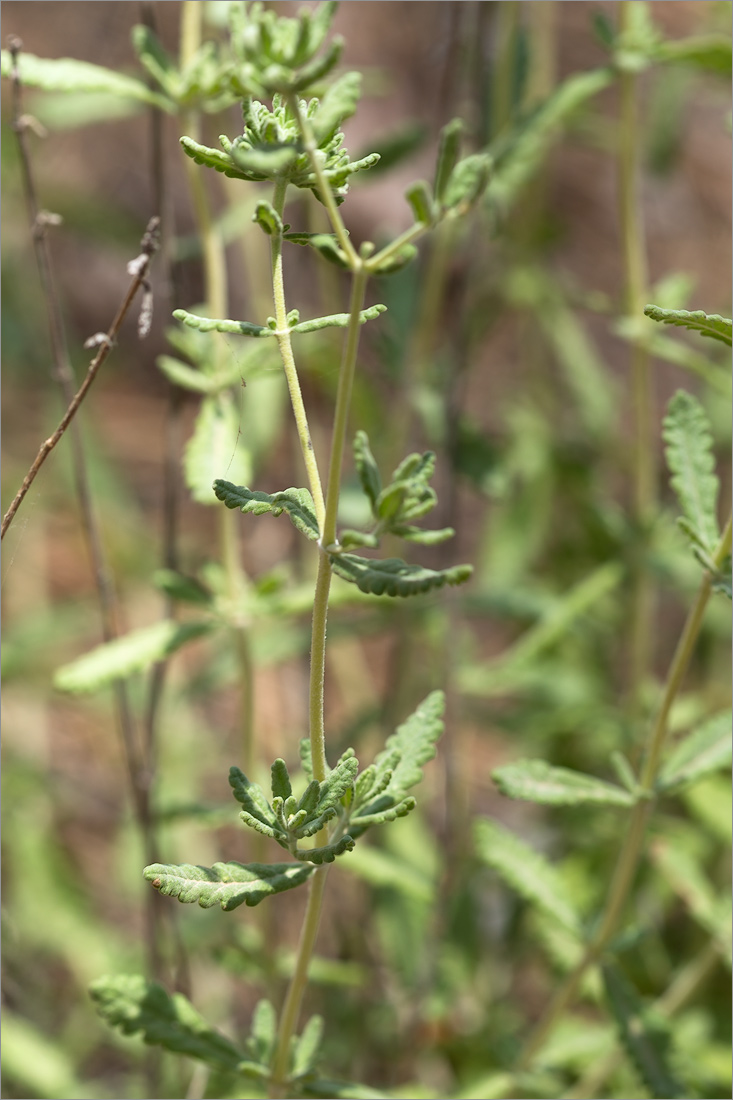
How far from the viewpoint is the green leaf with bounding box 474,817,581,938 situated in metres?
1.07

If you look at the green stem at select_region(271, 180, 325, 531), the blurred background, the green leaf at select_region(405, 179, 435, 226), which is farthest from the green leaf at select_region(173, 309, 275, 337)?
the blurred background

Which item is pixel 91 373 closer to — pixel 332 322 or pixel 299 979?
pixel 332 322

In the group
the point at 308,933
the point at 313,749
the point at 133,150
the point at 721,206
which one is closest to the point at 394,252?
the point at 313,749

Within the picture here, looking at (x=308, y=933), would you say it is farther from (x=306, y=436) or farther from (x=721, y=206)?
(x=721, y=206)

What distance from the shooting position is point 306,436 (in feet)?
2.18

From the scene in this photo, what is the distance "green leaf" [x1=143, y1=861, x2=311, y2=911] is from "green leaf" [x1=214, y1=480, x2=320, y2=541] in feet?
0.74

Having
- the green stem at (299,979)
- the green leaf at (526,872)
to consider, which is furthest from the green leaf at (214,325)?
the green leaf at (526,872)

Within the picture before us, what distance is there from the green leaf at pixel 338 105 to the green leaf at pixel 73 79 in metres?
0.51

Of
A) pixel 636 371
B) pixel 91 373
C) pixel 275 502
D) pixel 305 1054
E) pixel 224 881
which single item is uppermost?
pixel 636 371

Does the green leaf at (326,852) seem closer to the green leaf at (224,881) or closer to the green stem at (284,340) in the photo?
the green leaf at (224,881)

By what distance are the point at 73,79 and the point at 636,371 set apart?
782 millimetres

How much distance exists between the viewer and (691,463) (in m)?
0.91

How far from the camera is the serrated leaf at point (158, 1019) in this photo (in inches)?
33.8

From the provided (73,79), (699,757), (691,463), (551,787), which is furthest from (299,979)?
(73,79)
